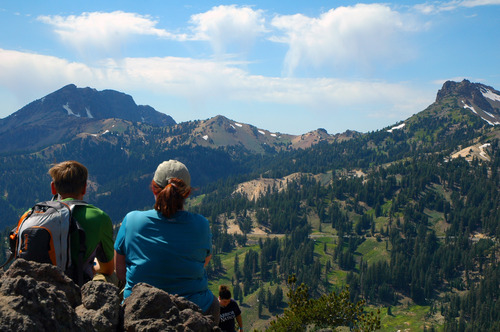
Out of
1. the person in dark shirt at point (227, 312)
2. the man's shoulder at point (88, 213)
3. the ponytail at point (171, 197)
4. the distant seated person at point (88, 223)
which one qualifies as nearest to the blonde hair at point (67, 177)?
the distant seated person at point (88, 223)

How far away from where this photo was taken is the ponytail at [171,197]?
8.55 metres

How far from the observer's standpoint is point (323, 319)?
38125mm

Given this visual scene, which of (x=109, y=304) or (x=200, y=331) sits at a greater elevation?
(x=109, y=304)

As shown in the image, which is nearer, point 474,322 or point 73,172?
point 73,172

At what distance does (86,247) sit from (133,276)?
1.18m

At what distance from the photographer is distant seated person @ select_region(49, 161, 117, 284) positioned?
27.7ft

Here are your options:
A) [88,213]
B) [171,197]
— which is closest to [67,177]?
[88,213]

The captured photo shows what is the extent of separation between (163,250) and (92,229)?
158 centimetres

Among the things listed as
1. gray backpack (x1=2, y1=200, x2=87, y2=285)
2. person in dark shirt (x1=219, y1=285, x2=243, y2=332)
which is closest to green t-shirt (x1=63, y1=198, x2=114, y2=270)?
gray backpack (x1=2, y1=200, x2=87, y2=285)

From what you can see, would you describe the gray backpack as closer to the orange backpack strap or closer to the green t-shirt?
the orange backpack strap

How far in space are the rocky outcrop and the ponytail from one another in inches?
64.3

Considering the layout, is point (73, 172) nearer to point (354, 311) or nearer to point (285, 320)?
point (285, 320)

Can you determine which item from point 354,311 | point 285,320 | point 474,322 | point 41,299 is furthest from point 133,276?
point 474,322

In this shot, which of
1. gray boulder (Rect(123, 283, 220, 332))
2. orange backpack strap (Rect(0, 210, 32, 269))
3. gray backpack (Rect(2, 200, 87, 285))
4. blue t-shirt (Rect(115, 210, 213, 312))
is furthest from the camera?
blue t-shirt (Rect(115, 210, 213, 312))
